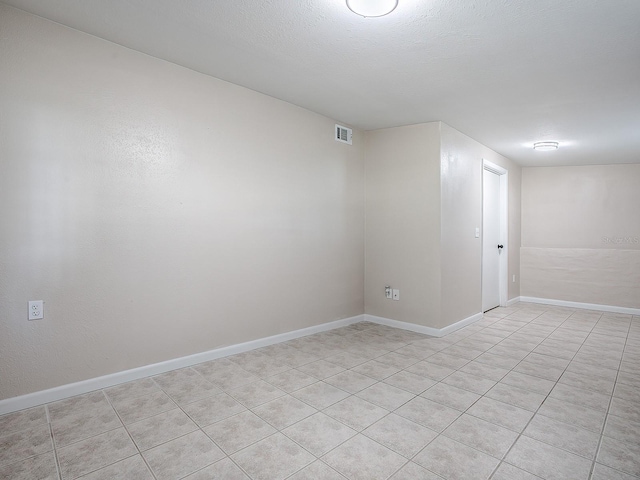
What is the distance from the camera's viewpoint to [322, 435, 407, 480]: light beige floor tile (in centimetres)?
167

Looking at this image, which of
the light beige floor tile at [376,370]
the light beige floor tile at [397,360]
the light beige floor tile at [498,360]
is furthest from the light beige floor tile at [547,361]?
the light beige floor tile at [376,370]

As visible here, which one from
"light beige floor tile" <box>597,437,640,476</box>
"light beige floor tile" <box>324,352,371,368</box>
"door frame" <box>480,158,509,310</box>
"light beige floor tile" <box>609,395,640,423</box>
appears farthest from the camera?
"door frame" <box>480,158,509,310</box>

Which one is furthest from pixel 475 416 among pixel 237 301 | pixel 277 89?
pixel 277 89

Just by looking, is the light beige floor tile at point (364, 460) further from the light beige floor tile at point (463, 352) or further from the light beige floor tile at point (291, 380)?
the light beige floor tile at point (463, 352)

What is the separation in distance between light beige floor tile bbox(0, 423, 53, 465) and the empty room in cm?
2

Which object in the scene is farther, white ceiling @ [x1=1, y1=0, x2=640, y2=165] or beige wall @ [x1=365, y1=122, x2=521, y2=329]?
beige wall @ [x1=365, y1=122, x2=521, y2=329]

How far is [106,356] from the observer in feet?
8.23

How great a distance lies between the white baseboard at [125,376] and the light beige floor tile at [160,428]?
1.97 feet

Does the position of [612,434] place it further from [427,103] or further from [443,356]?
[427,103]

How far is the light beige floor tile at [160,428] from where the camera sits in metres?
1.91

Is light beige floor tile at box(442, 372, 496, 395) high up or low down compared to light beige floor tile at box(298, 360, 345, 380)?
down

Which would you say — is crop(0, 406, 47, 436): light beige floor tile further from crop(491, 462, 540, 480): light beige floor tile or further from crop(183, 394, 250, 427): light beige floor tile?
crop(491, 462, 540, 480): light beige floor tile

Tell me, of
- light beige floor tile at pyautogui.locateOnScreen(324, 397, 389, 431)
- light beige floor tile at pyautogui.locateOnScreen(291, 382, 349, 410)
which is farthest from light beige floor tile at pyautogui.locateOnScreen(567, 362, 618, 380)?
light beige floor tile at pyautogui.locateOnScreen(291, 382, 349, 410)

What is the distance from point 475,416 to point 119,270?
100 inches
